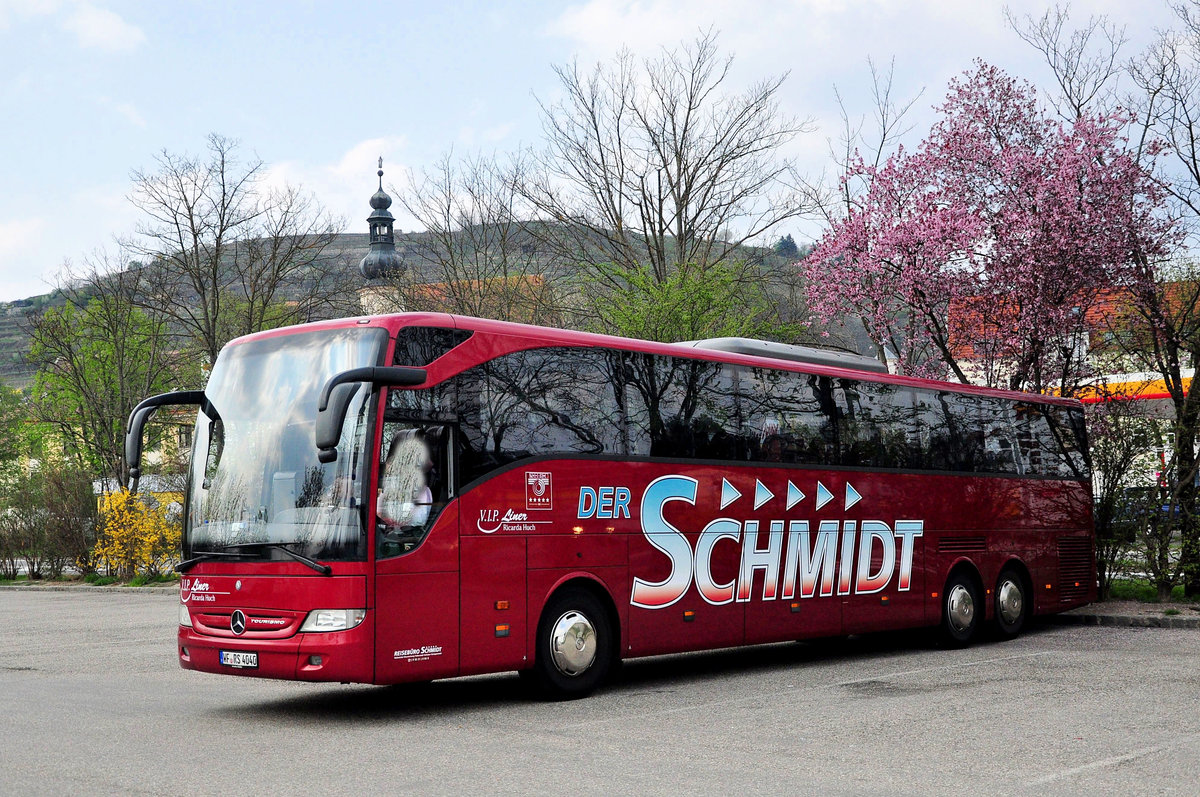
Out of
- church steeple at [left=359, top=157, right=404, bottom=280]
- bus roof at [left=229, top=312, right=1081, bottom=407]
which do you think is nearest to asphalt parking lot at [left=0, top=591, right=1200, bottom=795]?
bus roof at [left=229, top=312, right=1081, bottom=407]

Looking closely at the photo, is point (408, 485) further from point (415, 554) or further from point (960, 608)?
point (960, 608)

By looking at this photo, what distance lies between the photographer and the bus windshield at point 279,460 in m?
9.66

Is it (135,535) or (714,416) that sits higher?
(714,416)

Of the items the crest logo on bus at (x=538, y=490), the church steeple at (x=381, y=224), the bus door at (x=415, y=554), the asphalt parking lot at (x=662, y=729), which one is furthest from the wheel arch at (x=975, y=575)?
the church steeple at (x=381, y=224)

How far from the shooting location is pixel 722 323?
27.3m

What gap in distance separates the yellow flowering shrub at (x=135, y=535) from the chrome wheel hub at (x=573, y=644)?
925 inches

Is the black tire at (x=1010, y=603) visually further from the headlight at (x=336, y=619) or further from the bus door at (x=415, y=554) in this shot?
the headlight at (x=336, y=619)

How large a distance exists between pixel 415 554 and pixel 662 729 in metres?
2.35

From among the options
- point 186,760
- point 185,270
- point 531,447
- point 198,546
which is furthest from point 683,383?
point 185,270

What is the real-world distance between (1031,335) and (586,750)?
13.8 metres

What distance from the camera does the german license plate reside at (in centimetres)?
981

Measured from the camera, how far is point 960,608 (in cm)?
1606

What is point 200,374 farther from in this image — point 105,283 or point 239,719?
point 239,719

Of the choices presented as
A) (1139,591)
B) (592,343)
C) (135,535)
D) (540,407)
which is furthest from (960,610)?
(135,535)
